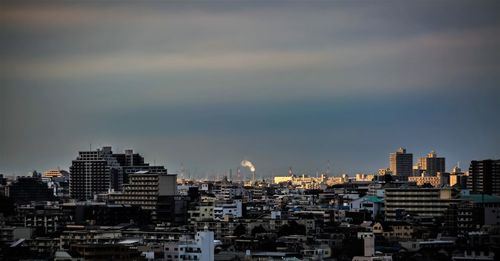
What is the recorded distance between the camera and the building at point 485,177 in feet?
253

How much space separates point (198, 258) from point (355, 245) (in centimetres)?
806

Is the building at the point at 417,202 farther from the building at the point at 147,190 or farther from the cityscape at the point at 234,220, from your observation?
the building at the point at 147,190

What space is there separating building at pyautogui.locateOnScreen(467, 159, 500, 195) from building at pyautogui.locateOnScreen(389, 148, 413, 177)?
31.4 meters

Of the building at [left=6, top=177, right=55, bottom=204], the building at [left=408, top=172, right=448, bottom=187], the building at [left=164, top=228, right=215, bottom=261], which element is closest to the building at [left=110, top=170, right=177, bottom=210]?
the building at [left=6, top=177, right=55, bottom=204]

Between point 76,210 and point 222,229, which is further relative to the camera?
point 76,210

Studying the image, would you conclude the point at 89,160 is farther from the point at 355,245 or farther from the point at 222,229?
the point at 355,245

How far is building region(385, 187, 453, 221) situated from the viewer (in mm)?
66312

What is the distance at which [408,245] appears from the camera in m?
51.0

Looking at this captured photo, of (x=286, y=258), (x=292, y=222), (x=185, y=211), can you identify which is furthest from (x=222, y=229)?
(x=286, y=258)

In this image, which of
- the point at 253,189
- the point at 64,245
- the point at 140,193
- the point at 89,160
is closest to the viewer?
the point at 64,245

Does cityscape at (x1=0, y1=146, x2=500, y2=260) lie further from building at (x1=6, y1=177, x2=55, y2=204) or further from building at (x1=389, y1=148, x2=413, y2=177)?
building at (x1=389, y1=148, x2=413, y2=177)

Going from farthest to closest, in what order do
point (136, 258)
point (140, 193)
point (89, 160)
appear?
point (89, 160) < point (140, 193) < point (136, 258)

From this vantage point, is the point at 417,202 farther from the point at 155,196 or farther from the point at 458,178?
the point at 458,178

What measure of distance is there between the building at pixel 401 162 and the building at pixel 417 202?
46385 millimetres
